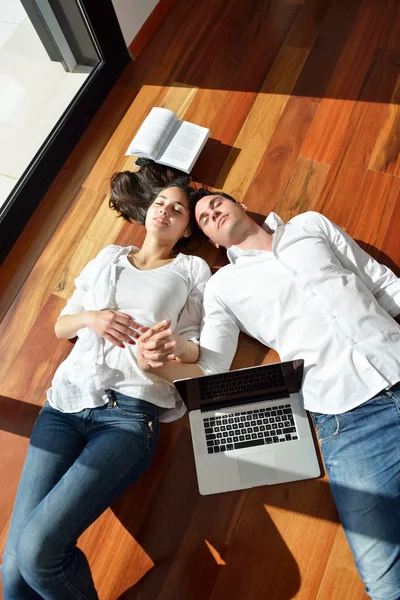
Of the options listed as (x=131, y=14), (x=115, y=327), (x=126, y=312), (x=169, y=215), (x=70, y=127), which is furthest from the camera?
(x=131, y=14)

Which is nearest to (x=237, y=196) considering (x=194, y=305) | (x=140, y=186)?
(x=140, y=186)

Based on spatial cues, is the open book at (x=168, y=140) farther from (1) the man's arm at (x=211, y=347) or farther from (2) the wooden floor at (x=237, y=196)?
(1) the man's arm at (x=211, y=347)

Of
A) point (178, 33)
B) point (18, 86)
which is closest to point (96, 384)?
point (18, 86)

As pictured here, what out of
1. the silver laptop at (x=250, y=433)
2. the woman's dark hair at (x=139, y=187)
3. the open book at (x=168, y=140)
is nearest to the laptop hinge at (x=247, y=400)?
the silver laptop at (x=250, y=433)

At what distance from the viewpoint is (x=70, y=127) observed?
2.56 meters

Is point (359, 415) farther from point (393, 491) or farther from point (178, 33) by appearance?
point (178, 33)

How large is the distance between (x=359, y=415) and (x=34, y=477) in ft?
3.67

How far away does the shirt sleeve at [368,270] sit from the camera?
183cm

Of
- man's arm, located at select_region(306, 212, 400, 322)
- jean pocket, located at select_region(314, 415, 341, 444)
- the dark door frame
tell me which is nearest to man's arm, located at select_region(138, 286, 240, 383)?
jean pocket, located at select_region(314, 415, 341, 444)

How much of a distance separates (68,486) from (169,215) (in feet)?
3.56

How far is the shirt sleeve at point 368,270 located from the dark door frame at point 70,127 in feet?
4.73

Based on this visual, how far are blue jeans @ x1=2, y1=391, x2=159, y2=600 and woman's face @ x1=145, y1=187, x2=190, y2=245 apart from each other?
695 mm

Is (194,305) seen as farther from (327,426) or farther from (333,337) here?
(327,426)

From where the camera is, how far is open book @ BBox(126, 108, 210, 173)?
93.0 inches
